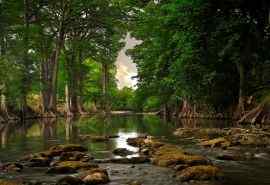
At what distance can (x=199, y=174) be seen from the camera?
12336 millimetres

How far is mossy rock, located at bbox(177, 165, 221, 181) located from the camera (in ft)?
40.2

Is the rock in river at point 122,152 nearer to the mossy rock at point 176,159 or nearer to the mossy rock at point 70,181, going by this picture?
the mossy rock at point 176,159

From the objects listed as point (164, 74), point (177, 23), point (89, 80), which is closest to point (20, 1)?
point (164, 74)

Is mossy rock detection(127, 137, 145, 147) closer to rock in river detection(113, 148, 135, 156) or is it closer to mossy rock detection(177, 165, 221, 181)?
rock in river detection(113, 148, 135, 156)

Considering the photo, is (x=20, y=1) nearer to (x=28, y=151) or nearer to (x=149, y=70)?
(x=149, y=70)

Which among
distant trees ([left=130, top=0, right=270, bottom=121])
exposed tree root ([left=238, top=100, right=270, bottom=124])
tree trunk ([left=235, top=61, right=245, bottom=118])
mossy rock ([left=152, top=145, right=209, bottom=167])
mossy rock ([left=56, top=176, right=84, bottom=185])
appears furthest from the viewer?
tree trunk ([left=235, top=61, right=245, bottom=118])

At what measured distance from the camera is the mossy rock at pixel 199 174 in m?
12.3

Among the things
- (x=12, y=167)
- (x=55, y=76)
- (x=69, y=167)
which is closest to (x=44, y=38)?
(x=55, y=76)

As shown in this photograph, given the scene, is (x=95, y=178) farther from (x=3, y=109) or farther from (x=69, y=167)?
(x=3, y=109)

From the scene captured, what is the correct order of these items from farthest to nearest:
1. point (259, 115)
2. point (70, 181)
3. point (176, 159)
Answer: point (259, 115), point (176, 159), point (70, 181)

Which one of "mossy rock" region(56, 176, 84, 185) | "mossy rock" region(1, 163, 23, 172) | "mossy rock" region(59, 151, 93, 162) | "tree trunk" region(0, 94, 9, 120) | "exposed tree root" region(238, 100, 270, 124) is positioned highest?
"tree trunk" region(0, 94, 9, 120)

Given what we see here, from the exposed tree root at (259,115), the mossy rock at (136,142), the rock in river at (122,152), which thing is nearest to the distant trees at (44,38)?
the exposed tree root at (259,115)

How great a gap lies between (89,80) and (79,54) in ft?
52.2

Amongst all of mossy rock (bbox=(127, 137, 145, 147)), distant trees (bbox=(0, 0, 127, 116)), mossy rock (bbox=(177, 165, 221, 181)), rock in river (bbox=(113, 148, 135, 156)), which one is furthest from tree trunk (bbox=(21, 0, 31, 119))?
mossy rock (bbox=(177, 165, 221, 181))
